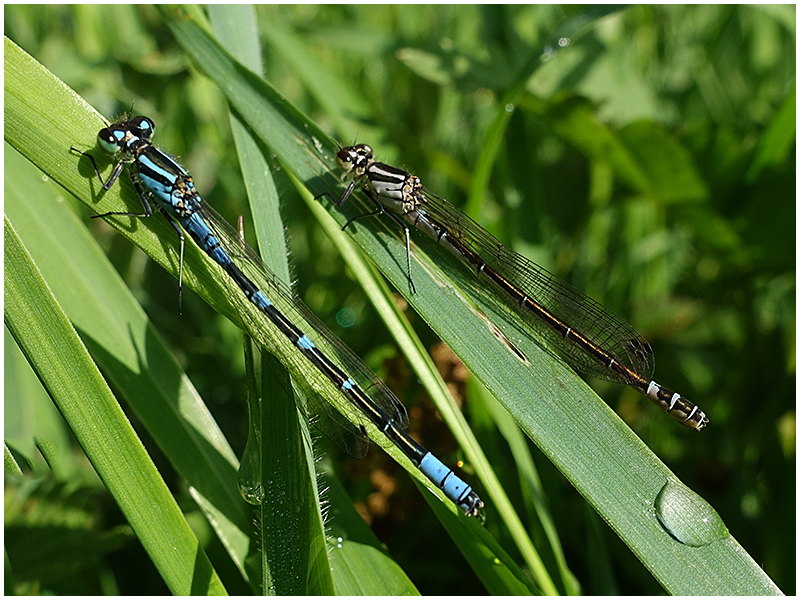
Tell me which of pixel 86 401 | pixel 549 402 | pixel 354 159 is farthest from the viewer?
pixel 354 159

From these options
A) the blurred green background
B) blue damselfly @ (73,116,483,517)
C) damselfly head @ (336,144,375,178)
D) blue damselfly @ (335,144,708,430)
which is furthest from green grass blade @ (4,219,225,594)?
damselfly head @ (336,144,375,178)

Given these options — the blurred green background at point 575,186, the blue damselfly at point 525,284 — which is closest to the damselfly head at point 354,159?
the blue damselfly at point 525,284

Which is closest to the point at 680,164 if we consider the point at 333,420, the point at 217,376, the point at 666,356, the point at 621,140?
the point at 621,140

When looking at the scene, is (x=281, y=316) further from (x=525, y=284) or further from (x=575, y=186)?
(x=575, y=186)

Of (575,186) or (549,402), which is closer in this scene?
(549,402)

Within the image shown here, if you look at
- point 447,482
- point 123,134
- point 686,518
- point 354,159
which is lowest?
point 447,482

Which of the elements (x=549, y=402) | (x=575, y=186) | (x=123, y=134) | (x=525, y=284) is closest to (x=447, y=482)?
(x=549, y=402)
